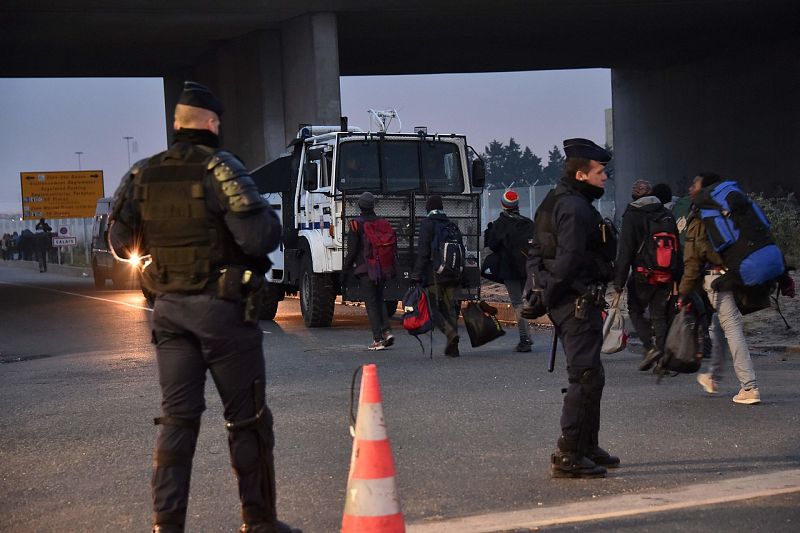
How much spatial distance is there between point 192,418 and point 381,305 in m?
9.02

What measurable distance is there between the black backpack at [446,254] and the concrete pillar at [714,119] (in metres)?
27.6

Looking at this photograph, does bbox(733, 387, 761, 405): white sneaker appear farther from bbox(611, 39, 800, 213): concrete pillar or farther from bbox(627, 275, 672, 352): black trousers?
bbox(611, 39, 800, 213): concrete pillar

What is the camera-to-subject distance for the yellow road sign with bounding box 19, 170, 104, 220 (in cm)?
5775

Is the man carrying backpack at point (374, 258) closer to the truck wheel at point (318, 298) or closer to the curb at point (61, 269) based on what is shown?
the truck wheel at point (318, 298)

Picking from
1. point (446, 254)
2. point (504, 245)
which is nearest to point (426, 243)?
point (446, 254)

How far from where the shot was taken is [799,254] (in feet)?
74.6

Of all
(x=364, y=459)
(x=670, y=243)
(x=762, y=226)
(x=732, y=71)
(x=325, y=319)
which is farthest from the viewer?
(x=732, y=71)

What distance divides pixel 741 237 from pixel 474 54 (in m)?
31.3

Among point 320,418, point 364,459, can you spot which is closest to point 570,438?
point 364,459

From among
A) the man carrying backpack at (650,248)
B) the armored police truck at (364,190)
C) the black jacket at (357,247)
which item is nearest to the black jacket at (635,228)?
the man carrying backpack at (650,248)

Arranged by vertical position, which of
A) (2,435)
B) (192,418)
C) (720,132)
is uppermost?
(720,132)

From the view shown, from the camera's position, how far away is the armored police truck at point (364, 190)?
1650cm

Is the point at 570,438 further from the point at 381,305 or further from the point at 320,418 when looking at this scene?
the point at 381,305

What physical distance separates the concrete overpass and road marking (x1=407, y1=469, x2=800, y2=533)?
24902 mm
